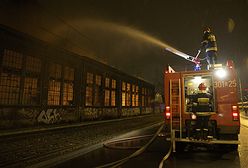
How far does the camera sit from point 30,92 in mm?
18266

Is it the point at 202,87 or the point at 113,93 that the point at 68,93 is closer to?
the point at 113,93

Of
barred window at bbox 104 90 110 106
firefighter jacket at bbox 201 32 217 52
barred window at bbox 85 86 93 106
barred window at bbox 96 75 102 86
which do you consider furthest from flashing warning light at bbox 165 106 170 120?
barred window at bbox 104 90 110 106

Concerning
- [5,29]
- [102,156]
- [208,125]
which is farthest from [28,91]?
[208,125]

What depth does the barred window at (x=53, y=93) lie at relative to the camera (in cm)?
2042

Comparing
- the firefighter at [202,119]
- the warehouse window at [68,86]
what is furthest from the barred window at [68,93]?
the firefighter at [202,119]

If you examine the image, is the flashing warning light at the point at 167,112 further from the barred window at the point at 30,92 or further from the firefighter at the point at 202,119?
the barred window at the point at 30,92

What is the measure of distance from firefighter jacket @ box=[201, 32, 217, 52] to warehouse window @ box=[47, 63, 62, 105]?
51.3 feet

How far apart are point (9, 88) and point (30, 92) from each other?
80.1 inches

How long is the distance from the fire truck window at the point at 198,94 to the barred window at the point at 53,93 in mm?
15738

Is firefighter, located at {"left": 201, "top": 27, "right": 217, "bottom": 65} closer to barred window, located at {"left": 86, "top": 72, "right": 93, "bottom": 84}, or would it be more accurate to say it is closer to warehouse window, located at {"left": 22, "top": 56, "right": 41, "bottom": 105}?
warehouse window, located at {"left": 22, "top": 56, "right": 41, "bottom": 105}

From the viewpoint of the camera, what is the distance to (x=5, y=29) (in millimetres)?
15938

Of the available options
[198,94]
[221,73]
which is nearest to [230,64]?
[221,73]

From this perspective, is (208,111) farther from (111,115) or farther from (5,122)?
(111,115)

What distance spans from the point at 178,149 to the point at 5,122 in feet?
43.5
